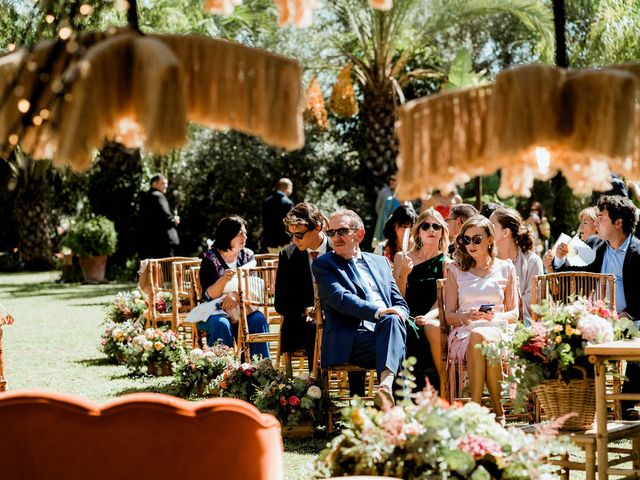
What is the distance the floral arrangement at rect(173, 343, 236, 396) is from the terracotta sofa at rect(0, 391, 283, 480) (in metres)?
5.28

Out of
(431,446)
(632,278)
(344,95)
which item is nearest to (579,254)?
(632,278)

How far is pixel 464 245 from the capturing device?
7.70 m

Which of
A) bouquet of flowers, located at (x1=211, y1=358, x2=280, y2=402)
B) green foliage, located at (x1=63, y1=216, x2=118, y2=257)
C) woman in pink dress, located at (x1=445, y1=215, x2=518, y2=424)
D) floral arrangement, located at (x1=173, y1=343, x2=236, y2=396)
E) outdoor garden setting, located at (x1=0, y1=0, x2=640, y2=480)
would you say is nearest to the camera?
outdoor garden setting, located at (x1=0, y1=0, x2=640, y2=480)

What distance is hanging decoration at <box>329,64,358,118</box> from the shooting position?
21516 millimetres

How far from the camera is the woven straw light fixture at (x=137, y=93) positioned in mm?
2574

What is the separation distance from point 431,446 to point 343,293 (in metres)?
3.39

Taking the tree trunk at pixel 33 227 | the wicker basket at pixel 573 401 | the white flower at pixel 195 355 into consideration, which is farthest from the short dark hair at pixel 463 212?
the tree trunk at pixel 33 227

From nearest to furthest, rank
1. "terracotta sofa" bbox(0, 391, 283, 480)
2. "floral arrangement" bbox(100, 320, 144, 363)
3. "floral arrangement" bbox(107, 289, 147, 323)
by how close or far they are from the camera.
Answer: "terracotta sofa" bbox(0, 391, 283, 480), "floral arrangement" bbox(100, 320, 144, 363), "floral arrangement" bbox(107, 289, 147, 323)

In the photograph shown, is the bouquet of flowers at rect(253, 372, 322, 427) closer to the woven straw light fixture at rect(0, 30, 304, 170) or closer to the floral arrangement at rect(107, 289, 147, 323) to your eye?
the floral arrangement at rect(107, 289, 147, 323)

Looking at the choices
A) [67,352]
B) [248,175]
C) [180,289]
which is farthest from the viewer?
[248,175]

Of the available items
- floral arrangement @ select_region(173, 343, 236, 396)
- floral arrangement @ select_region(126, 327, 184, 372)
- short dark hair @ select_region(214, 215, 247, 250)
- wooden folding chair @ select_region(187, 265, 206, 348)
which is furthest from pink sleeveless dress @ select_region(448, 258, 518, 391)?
floral arrangement @ select_region(126, 327, 184, 372)

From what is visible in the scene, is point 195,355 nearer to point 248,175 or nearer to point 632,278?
point 632,278

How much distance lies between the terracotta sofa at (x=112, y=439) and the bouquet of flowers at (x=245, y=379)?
4711 mm

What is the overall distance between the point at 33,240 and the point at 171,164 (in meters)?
8.11
